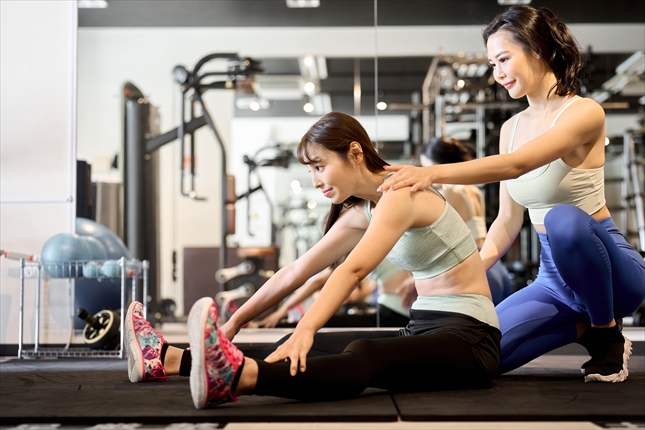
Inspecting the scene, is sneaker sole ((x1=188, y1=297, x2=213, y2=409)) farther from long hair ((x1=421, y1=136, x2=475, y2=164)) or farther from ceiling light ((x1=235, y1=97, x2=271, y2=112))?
ceiling light ((x1=235, y1=97, x2=271, y2=112))

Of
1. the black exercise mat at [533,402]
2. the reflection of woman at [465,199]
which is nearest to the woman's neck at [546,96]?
the black exercise mat at [533,402]

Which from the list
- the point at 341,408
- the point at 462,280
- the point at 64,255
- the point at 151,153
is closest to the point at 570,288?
the point at 462,280

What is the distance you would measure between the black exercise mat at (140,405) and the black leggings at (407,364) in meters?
0.05

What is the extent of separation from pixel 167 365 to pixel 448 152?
1.79 meters

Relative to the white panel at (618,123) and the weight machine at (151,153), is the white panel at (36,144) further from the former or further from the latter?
the white panel at (618,123)

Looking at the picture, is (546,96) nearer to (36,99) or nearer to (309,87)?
(309,87)

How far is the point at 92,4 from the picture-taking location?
12.6 ft

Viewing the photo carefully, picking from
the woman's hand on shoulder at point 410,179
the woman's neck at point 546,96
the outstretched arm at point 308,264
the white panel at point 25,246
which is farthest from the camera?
the white panel at point 25,246

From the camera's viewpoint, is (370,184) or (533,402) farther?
(370,184)

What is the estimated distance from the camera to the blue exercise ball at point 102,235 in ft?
11.5

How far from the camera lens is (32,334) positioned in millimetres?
3365

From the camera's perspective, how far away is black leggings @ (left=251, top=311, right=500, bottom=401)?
155cm

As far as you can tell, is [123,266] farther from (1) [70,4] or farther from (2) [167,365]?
(1) [70,4]

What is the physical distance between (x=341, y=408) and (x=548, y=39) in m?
1.27
